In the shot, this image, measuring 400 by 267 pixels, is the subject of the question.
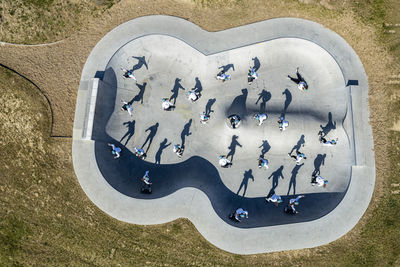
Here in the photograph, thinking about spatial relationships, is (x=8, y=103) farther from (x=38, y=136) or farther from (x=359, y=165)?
(x=359, y=165)

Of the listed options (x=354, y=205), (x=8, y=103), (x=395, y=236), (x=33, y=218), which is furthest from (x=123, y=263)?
(x=395, y=236)

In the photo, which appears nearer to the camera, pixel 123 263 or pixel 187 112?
pixel 123 263

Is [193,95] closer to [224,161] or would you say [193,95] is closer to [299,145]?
[224,161]

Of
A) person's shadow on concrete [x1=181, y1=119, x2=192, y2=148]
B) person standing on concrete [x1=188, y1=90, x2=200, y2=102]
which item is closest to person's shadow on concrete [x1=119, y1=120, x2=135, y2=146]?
person's shadow on concrete [x1=181, y1=119, x2=192, y2=148]

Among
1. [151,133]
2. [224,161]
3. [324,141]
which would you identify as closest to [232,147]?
[224,161]

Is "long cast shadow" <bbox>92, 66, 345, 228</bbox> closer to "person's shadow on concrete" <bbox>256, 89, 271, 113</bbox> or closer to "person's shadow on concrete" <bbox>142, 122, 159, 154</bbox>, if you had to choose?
"person's shadow on concrete" <bbox>142, 122, 159, 154</bbox>

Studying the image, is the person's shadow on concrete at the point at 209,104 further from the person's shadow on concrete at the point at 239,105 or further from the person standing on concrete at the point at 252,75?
the person standing on concrete at the point at 252,75

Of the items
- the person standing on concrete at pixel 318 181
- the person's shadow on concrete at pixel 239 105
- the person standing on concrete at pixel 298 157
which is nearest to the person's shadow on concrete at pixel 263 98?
the person's shadow on concrete at pixel 239 105

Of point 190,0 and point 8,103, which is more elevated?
point 190,0
